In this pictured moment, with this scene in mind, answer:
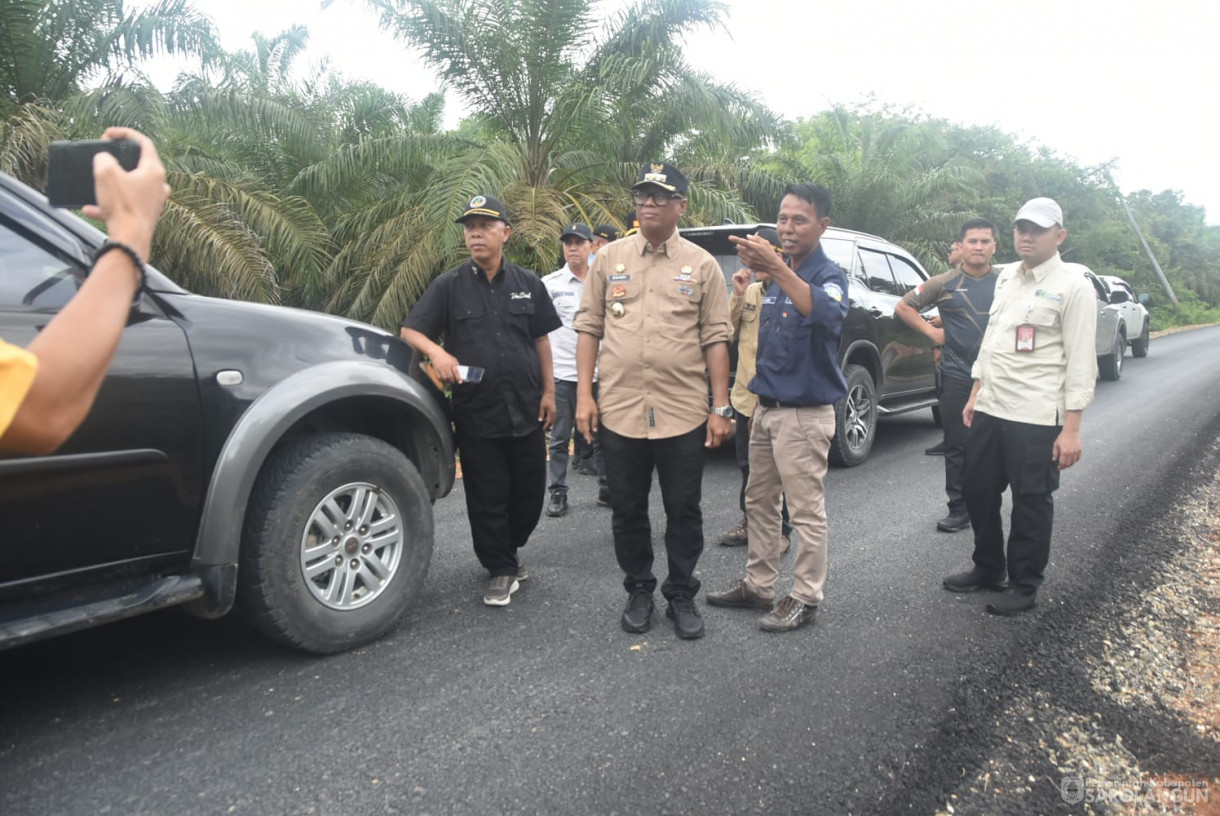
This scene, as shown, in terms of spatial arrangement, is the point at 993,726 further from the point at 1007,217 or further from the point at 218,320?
the point at 1007,217

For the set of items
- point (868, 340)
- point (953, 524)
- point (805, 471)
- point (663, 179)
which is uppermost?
point (663, 179)

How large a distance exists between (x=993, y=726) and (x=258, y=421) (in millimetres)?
2755

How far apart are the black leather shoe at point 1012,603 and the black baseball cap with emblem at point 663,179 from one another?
93.4 inches

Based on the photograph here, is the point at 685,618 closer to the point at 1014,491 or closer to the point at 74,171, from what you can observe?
the point at 1014,491

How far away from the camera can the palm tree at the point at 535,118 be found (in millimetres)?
9539

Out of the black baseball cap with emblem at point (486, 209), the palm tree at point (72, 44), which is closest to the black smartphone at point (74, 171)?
the black baseball cap with emblem at point (486, 209)

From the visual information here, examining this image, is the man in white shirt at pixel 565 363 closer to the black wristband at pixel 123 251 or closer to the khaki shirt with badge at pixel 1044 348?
the khaki shirt with badge at pixel 1044 348

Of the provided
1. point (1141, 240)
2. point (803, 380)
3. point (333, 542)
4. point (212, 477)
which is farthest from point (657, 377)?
point (1141, 240)

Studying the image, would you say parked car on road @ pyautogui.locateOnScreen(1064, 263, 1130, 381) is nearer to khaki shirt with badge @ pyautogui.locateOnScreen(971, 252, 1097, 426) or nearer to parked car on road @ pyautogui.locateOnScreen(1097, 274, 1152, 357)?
parked car on road @ pyautogui.locateOnScreen(1097, 274, 1152, 357)

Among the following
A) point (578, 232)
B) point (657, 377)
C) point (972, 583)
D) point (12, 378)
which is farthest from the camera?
point (578, 232)

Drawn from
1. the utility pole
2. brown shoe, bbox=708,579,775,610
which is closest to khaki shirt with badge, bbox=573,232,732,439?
brown shoe, bbox=708,579,775,610

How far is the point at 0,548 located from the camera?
7.71ft

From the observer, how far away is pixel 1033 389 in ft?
12.3

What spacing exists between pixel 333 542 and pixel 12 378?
2218 millimetres
